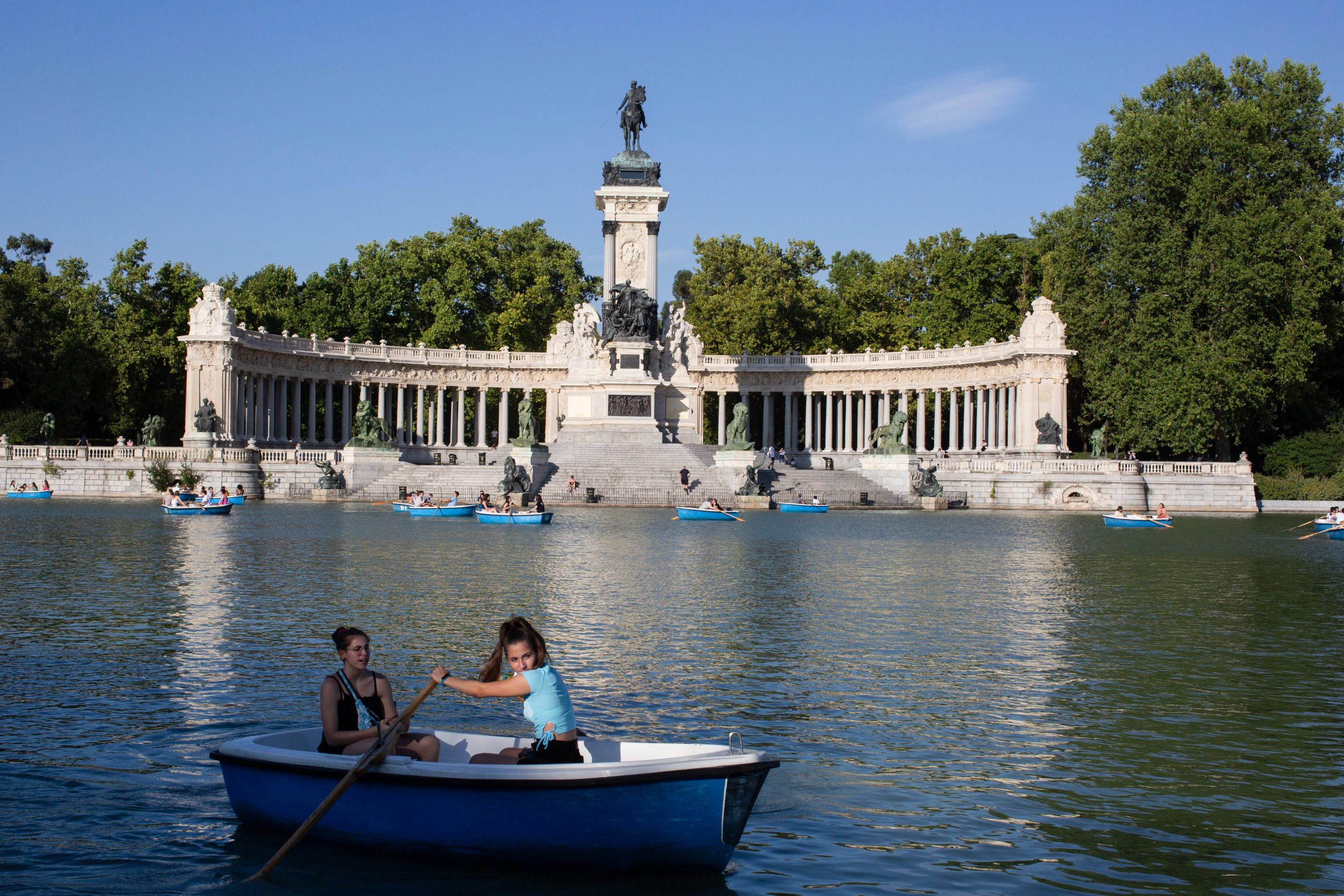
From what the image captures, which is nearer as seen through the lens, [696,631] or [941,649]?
[941,649]

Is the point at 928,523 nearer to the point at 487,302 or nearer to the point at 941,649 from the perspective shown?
the point at 941,649

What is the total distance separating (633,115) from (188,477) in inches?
1359

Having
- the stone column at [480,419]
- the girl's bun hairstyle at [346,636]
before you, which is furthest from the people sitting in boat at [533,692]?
the stone column at [480,419]

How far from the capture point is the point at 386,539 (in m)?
34.6

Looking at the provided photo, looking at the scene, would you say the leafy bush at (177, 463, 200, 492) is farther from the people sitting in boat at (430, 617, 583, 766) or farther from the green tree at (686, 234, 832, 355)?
the people sitting in boat at (430, 617, 583, 766)

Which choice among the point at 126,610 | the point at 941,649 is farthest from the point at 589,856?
the point at 126,610

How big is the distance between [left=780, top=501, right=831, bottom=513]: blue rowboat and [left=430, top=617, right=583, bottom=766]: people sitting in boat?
42244mm

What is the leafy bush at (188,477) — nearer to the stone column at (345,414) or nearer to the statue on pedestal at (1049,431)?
the stone column at (345,414)

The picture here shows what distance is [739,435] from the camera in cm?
5744

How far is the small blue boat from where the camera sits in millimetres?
45094

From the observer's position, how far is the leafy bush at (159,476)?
57906 mm

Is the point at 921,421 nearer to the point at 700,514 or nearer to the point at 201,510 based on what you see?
the point at 700,514

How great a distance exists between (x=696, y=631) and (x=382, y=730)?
9.71 meters

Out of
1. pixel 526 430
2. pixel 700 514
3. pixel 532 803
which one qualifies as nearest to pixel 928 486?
pixel 700 514
